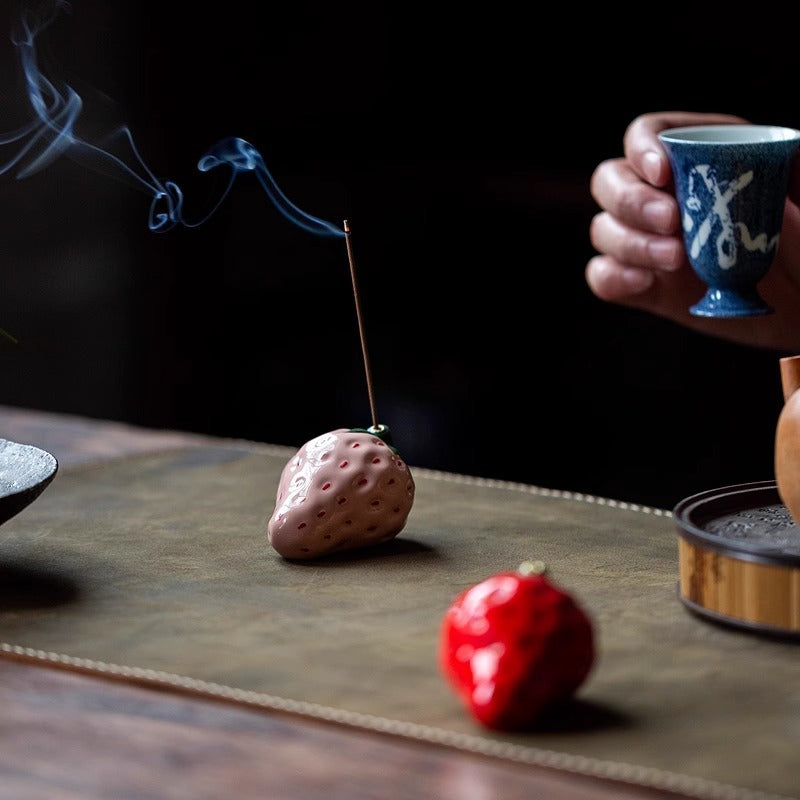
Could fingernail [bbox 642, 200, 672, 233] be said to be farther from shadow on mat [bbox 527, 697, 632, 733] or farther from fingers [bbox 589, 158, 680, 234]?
shadow on mat [bbox 527, 697, 632, 733]

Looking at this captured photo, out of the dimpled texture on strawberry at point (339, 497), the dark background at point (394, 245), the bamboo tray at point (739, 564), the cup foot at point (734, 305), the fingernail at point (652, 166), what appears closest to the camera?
the bamboo tray at point (739, 564)

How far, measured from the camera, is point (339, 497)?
1.37 m

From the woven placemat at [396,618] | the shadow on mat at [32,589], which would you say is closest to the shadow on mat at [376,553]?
the woven placemat at [396,618]

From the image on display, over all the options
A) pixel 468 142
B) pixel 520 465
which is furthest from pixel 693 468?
pixel 468 142

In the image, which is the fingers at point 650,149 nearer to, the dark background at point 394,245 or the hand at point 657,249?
the hand at point 657,249

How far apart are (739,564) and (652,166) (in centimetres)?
76

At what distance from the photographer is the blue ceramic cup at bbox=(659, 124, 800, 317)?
53.2 inches

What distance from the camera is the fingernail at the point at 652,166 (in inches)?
69.3

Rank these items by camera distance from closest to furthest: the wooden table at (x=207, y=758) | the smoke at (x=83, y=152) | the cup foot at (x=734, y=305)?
the wooden table at (x=207, y=758) < the cup foot at (x=734, y=305) < the smoke at (x=83, y=152)

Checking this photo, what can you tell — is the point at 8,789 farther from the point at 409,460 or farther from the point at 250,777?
the point at 409,460

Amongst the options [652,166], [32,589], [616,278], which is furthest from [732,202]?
[32,589]

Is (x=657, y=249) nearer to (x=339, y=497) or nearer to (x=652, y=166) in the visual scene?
(x=652, y=166)

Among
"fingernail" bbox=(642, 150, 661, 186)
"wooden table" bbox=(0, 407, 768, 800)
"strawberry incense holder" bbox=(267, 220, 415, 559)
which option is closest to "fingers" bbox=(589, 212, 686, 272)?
"fingernail" bbox=(642, 150, 661, 186)

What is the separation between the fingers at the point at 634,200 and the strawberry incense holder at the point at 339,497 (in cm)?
59
